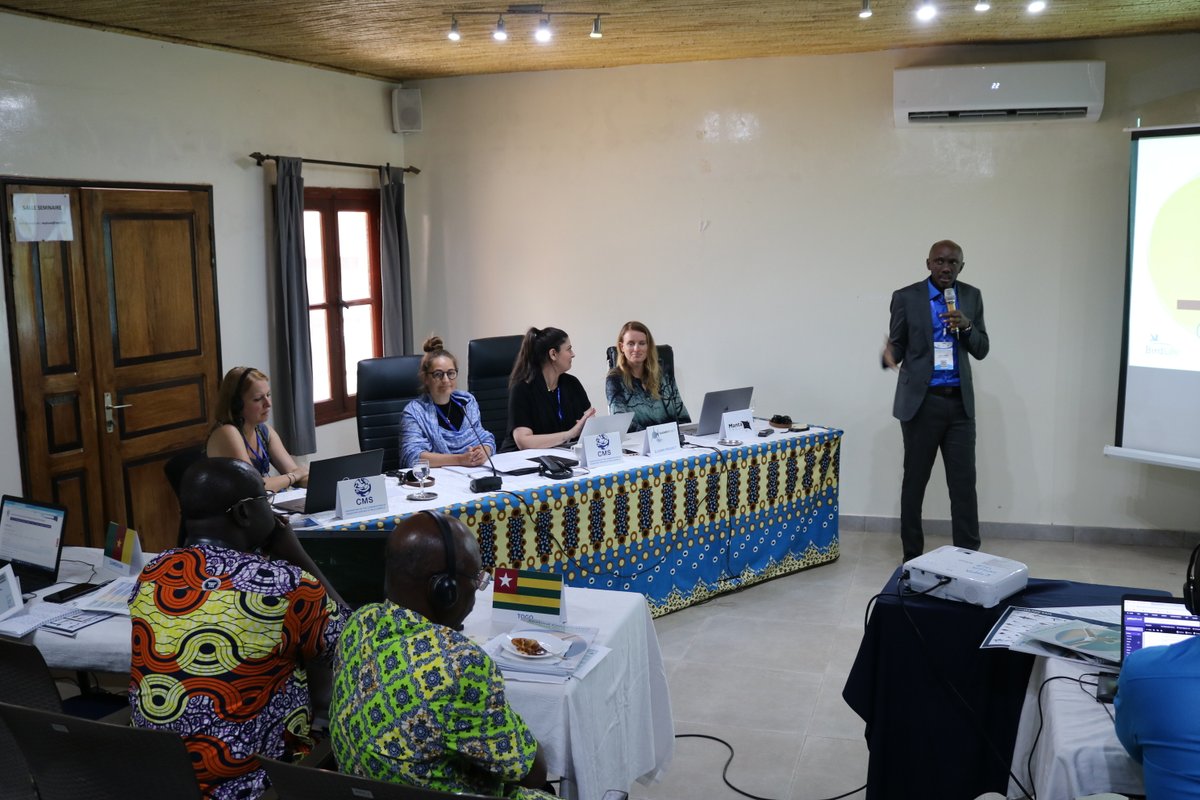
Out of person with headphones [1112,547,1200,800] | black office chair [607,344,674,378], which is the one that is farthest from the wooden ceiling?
person with headphones [1112,547,1200,800]

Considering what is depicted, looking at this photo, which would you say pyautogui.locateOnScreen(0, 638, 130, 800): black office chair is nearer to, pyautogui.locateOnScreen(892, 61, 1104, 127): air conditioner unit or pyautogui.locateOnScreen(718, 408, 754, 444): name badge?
pyautogui.locateOnScreen(718, 408, 754, 444): name badge

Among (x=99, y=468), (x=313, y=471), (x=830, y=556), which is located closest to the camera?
(x=313, y=471)

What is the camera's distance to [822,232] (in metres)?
5.99

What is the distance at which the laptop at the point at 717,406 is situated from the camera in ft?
16.4

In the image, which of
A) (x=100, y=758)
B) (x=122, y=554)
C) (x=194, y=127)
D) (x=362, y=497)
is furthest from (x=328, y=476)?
(x=194, y=127)

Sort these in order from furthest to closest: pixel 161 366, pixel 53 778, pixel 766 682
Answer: pixel 161 366
pixel 766 682
pixel 53 778

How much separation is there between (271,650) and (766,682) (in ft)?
7.86

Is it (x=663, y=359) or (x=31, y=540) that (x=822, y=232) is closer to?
(x=663, y=359)

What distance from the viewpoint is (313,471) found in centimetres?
367

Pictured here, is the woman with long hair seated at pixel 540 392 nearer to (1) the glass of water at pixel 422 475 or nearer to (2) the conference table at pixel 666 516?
(2) the conference table at pixel 666 516

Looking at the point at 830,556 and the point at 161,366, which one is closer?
the point at 161,366

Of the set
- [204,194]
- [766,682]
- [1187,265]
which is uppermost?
[204,194]

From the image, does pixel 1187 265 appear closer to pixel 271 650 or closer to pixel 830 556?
pixel 830 556

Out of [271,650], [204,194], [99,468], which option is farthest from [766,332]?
[271,650]
